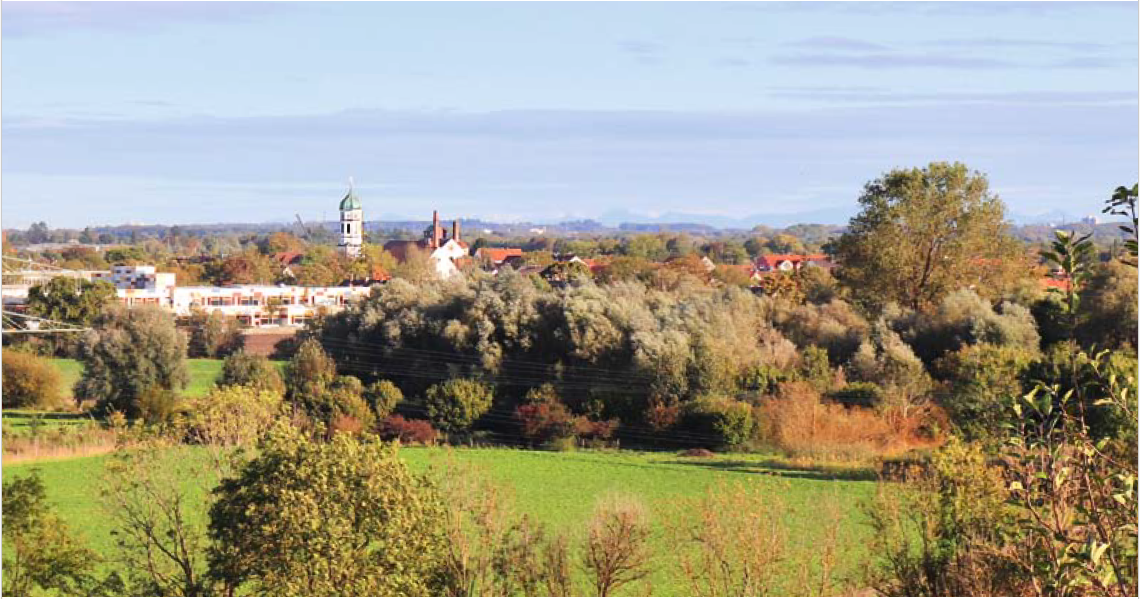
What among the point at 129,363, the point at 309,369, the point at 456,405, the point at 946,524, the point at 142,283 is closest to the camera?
the point at 946,524

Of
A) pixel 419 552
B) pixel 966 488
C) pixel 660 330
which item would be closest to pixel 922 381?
pixel 660 330

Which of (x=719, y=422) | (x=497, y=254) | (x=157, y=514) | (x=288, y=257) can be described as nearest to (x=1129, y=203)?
(x=157, y=514)

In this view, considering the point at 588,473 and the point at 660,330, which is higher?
the point at 660,330

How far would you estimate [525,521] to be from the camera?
13.9m

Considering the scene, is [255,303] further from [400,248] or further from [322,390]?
[400,248]

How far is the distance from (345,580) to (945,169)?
2380cm

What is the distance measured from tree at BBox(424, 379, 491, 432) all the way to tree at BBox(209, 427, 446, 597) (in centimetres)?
1483

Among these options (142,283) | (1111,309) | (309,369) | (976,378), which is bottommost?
(309,369)

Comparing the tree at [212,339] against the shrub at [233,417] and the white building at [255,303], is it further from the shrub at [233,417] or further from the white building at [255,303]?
the shrub at [233,417]

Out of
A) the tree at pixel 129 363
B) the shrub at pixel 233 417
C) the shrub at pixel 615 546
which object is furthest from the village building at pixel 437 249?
the shrub at pixel 615 546

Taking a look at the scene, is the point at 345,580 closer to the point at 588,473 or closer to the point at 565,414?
the point at 588,473

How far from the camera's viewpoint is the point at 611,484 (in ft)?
72.8

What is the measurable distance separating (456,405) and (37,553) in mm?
14569

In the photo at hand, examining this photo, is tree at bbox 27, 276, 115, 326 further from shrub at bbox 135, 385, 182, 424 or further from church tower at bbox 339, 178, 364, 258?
church tower at bbox 339, 178, 364, 258
